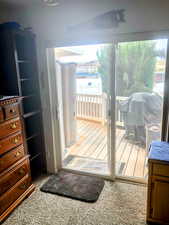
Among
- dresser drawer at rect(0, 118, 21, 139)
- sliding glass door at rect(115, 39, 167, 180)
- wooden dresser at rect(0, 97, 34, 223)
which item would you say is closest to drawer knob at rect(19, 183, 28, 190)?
wooden dresser at rect(0, 97, 34, 223)

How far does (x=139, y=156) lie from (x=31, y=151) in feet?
5.54

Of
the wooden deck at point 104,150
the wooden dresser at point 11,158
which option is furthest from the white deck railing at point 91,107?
the wooden dresser at point 11,158

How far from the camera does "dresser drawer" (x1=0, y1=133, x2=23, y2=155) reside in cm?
193

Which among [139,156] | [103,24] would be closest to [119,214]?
[139,156]

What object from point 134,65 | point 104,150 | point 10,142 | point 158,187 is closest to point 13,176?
point 10,142

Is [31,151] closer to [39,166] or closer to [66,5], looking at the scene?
[39,166]

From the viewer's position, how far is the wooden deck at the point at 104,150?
2.74m

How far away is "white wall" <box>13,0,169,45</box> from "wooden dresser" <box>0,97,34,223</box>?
1057 mm

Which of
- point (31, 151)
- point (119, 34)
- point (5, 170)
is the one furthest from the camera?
point (31, 151)

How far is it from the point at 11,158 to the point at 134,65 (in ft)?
6.21

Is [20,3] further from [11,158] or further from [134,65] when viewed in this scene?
[11,158]

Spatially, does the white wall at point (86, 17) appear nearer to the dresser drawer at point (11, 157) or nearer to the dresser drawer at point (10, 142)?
the dresser drawer at point (10, 142)

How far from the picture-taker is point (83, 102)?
3.76 metres

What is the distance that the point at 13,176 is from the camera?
6.91 feet
